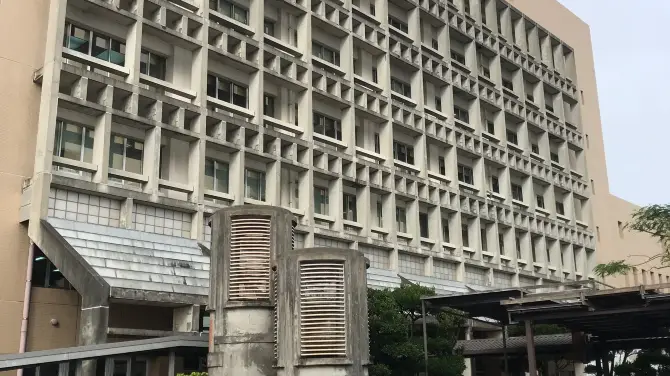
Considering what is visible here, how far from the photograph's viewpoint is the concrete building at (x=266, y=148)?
76.7ft

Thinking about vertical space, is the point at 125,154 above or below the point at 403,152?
below

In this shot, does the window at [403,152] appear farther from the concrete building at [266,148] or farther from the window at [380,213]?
the window at [380,213]

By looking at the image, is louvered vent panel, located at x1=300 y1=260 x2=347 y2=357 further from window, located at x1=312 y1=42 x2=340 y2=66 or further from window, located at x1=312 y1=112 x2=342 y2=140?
window, located at x1=312 y1=42 x2=340 y2=66

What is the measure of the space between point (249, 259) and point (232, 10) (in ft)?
A: 57.6

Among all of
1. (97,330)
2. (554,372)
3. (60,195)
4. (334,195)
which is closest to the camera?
(97,330)

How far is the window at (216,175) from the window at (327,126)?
6.51 metres

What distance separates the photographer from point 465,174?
144ft

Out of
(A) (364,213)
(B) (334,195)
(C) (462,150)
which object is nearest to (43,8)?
(B) (334,195)

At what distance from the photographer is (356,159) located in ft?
115

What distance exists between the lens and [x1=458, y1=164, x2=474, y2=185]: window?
4359 centimetres

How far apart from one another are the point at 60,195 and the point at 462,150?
25.1m

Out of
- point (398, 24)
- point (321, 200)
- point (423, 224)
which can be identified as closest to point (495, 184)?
point (423, 224)

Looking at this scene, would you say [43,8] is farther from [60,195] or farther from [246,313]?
[246,313]

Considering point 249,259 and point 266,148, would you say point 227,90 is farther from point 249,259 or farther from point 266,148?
point 249,259
